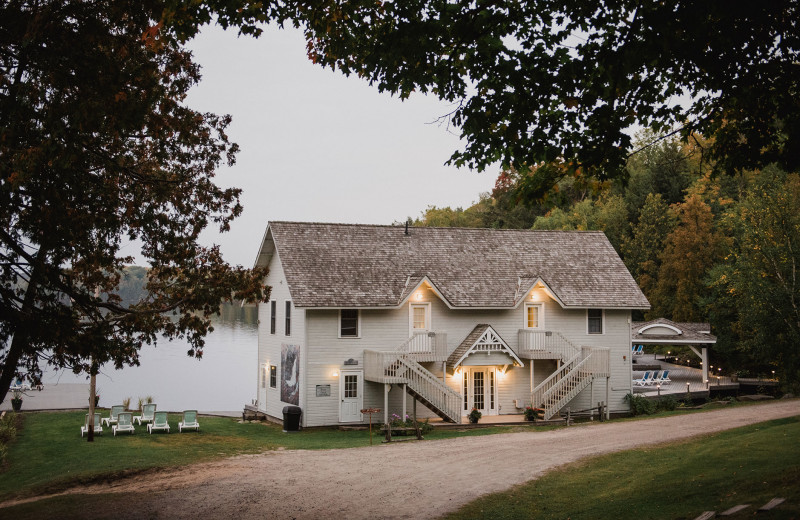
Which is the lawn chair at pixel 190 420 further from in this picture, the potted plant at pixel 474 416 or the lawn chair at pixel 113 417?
the potted plant at pixel 474 416

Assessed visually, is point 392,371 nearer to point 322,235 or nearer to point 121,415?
point 322,235

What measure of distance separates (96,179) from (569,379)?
24654 millimetres

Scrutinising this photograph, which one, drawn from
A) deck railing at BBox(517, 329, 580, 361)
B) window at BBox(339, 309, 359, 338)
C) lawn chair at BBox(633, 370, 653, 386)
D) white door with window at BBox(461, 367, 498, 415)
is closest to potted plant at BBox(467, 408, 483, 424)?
white door with window at BBox(461, 367, 498, 415)

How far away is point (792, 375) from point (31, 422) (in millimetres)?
36133

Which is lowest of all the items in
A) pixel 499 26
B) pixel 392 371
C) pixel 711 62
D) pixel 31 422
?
pixel 31 422

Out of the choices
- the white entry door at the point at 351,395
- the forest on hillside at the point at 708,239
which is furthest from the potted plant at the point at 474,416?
the forest on hillside at the point at 708,239

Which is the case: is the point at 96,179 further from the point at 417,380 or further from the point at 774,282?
the point at 774,282

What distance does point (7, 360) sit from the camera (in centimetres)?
1267

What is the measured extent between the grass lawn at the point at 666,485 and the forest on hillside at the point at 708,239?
5.66 metres

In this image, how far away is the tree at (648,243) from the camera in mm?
58875

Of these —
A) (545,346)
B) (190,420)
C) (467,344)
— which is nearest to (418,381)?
(467,344)

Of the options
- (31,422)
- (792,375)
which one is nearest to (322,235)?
(31,422)

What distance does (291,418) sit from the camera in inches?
1144

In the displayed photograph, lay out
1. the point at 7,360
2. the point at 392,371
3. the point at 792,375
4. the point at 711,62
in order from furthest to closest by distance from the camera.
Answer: the point at 792,375, the point at 392,371, the point at 7,360, the point at 711,62
